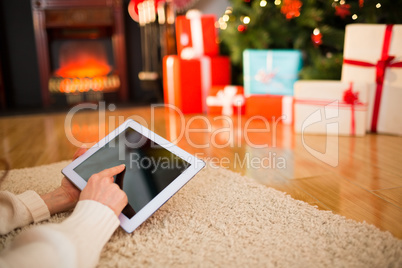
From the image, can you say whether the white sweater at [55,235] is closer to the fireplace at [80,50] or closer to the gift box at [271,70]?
the gift box at [271,70]

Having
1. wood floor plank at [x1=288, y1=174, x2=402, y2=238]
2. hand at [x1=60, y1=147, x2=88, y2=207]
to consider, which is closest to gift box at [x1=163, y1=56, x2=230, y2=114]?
wood floor plank at [x1=288, y1=174, x2=402, y2=238]

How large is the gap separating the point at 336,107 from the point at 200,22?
1088mm

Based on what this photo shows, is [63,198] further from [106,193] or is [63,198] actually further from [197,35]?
[197,35]

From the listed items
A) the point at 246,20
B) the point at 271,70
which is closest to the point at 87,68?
the point at 246,20

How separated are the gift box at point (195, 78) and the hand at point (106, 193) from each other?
4.95 ft

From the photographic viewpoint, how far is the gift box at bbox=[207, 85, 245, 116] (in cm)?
202

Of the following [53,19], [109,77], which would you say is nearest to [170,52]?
[109,77]

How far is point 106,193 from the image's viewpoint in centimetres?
66

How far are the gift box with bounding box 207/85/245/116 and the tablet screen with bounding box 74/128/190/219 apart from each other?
125cm

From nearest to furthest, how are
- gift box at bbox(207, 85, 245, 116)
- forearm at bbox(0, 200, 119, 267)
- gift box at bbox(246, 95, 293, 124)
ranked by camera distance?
forearm at bbox(0, 200, 119, 267) < gift box at bbox(246, 95, 293, 124) < gift box at bbox(207, 85, 245, 116)

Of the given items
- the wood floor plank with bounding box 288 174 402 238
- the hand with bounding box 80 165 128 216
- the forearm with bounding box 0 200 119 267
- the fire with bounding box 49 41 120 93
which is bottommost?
the wood floor plank with bounding box 288 174 402 238

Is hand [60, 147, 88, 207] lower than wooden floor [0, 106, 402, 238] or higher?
higher

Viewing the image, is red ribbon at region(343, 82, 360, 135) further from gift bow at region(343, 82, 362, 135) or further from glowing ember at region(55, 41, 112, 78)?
glowing ember at region(55, 41, 112, 78)
